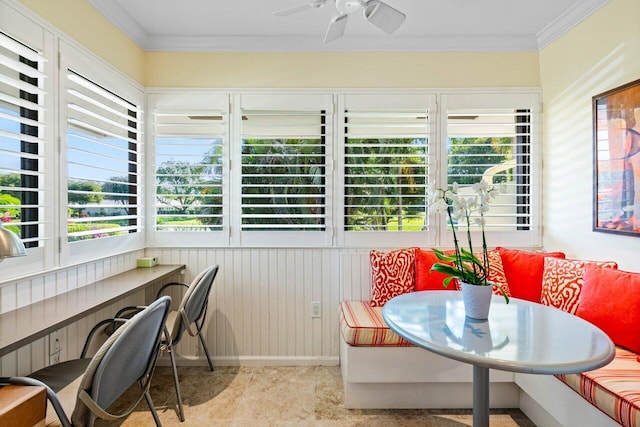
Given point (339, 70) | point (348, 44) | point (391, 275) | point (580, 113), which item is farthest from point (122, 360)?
point (580, 113)

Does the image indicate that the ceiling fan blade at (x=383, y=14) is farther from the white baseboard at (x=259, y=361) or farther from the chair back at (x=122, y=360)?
the white baseboard at (x=259, y=361)

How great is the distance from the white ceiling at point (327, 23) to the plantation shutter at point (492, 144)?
0.45 m

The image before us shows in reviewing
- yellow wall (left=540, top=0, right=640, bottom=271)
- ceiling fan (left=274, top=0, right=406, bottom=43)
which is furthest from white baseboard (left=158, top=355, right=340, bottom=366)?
ceiling fan (left=274, top=0, right=406, bottom=43)

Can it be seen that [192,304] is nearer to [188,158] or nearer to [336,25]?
[188,158]

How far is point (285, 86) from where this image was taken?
9.16ft

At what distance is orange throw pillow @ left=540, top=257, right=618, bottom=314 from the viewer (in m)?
2.08

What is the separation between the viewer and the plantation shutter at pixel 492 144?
2.80 metres

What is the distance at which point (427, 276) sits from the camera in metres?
2.48

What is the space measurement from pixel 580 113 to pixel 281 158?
2.23 m

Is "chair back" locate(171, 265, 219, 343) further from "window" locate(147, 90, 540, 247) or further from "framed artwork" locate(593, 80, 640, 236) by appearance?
"framed artwork" locate(593, 80, 640, 236)

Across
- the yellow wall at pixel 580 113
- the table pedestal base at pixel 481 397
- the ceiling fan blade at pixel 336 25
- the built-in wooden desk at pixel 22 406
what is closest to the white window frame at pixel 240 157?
the ceiling fan blade at pixel 336 25

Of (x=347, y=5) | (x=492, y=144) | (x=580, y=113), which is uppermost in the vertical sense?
(x=347, y=5)

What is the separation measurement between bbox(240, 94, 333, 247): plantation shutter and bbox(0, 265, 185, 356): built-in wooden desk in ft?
2.90

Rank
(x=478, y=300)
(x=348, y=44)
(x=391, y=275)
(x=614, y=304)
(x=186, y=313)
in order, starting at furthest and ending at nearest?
(x=348, y=44) → (x=391, y=275) → (x=186, y=313) → (x=614, y=304) → (x=478, y=300)
